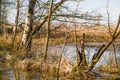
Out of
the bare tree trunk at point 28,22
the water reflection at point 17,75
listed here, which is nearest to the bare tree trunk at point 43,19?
the bare tree trunk at point 28,22

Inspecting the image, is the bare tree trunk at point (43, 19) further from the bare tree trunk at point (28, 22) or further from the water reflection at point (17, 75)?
the water reflection at point (17, 75)

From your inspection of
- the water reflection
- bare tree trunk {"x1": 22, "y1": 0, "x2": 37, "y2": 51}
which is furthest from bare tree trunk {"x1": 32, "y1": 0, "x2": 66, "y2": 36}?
the water reflection

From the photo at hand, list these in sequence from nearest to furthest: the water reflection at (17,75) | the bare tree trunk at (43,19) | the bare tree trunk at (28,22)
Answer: the water reflection at (17,75) < the bare tree trunk at (43,19) < the bare tree trunk at (28,22)

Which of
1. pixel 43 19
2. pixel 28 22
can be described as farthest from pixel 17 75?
pixel 28 22

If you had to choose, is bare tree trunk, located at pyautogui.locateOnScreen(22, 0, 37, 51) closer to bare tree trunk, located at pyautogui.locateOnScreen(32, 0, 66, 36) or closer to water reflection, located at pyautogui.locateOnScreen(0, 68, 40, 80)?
bare tree trunk, located at pyautogui.locateOnScreen(32, 0, 66, 36)

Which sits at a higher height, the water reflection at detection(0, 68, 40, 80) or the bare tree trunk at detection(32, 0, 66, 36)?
the bare tree trunk at detection(32, 0, 66, 36)

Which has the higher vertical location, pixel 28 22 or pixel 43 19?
pixel 43 19

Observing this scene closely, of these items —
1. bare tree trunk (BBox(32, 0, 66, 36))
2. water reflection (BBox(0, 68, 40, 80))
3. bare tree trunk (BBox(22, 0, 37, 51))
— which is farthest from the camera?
bare tree trunk (BBox(22, 0, 37, 51))

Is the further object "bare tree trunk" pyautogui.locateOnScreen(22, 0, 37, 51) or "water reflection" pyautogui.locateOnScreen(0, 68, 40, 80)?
"bare tree trunk" pyautogui.locateOnScreen(22, 0, 37, 51)

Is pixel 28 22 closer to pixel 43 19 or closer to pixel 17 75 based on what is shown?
pixel 43 19

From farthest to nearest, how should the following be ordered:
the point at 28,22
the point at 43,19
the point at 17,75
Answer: the point at 28,22, the point at 43,19, the point at 17,75

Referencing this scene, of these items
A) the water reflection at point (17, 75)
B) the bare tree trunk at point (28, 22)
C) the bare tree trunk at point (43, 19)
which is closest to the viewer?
the water reflection at point (17, 75)

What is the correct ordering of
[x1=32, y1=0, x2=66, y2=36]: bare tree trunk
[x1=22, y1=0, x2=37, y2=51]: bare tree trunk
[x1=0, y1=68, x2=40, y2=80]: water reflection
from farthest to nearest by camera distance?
[x1=22, y1=0, x2=37, y2=51]: bare tree trunk
[x1=32, y1=0, x2=66, y2=36]: bare tree trunk
[x1=0, y1=68, x2=40, y2=80]: water reflection

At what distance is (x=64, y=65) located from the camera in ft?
42.9
